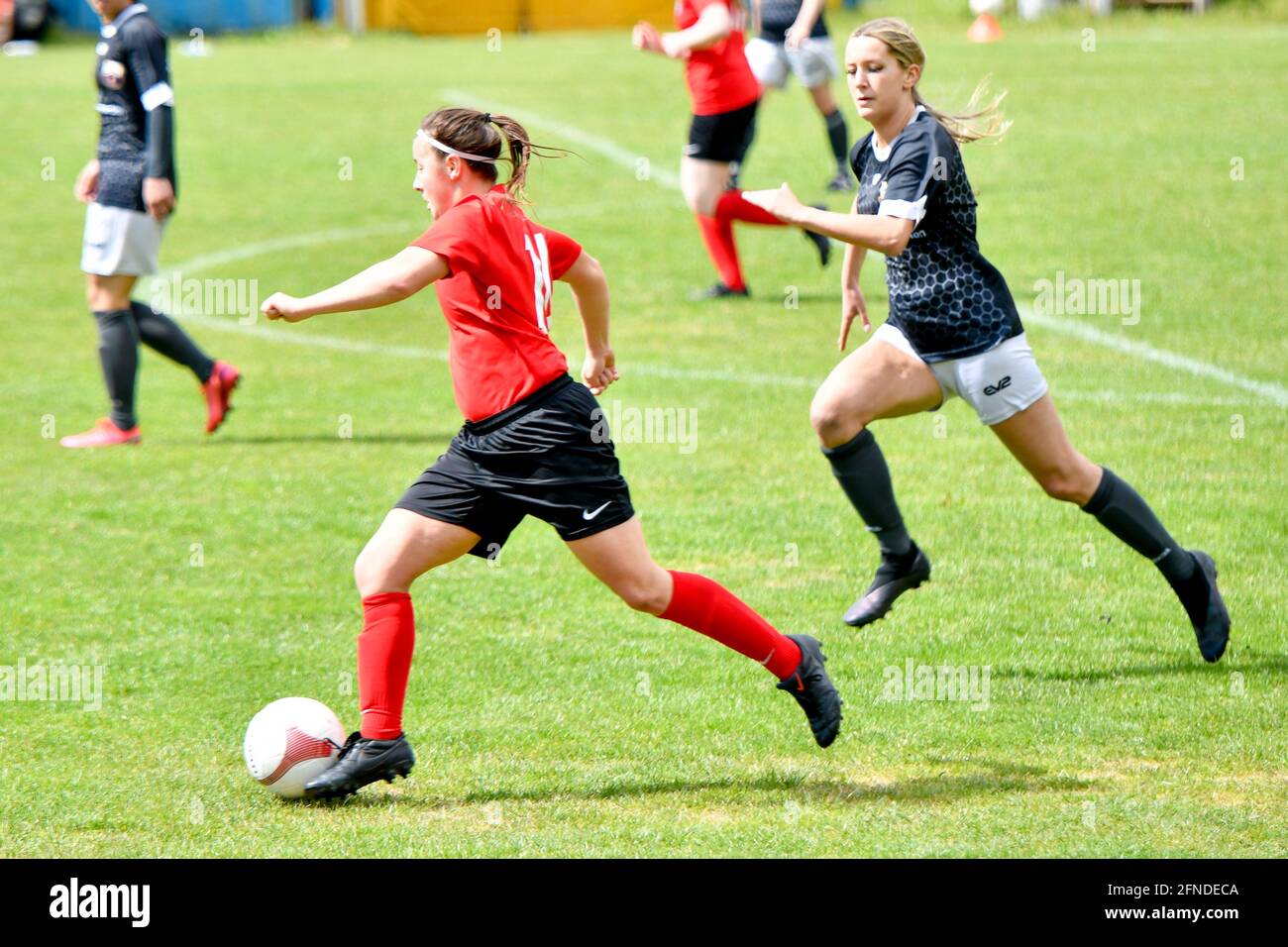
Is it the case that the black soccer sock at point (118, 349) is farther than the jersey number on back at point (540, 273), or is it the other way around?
the black soccer sock at point (118, 349)

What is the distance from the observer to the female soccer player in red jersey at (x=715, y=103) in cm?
1210

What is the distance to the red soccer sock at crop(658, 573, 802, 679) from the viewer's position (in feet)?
17.2

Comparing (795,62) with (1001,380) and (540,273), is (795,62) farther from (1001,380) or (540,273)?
(540,273)

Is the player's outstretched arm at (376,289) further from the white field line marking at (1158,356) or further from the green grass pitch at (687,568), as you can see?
the white field line marking at (1158,356)

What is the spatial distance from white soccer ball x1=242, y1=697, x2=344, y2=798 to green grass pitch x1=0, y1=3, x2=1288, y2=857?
0.08 metres

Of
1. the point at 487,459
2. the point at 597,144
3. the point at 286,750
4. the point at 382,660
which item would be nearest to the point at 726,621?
the point at 487,459

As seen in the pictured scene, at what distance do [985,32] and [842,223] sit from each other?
2447 cm

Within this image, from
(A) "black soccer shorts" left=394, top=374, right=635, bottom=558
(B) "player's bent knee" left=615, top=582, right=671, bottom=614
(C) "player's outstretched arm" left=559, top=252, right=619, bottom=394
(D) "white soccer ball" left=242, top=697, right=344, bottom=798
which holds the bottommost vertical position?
(D) "white soccer ball" left=242, top=697, right=344, bottom=798

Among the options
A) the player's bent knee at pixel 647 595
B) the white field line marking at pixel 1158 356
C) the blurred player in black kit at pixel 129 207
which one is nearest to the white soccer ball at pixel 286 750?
the player's bent knee at pixel 647 595

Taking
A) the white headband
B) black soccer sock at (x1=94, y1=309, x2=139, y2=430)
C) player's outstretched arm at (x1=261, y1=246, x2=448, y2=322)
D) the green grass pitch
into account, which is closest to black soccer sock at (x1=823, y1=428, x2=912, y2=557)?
the green grass pitch

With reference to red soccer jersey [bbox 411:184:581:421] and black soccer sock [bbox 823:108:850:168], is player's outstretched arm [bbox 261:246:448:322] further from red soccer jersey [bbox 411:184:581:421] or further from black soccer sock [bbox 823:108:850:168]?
black soccer sock [bbox 823:108:850:168]

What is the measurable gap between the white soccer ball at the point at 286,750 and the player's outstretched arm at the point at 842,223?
2064 millimetres
